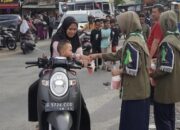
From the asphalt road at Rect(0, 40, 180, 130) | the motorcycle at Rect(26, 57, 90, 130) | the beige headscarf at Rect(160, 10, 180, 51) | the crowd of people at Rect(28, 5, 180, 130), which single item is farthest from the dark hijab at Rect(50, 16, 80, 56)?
the asphalt road at Rect(0, 40, 180, 130)

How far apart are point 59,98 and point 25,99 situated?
563 cm

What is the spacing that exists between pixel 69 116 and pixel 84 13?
24.9 m

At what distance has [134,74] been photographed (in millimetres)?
5445

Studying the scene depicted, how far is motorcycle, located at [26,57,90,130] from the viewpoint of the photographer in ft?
16.7

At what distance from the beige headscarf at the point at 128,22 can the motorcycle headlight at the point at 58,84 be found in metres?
0.90

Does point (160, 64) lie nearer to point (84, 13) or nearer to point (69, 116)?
point (69, 116)

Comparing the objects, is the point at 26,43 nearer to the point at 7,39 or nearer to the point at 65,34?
the point at 7,39

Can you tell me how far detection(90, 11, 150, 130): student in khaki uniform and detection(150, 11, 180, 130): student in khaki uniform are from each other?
0.48 m

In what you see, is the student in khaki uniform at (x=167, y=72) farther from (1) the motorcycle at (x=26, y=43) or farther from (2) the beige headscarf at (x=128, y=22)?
(1) the motorcycle at (x=26, y=43)

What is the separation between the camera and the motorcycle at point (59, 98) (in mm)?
5078

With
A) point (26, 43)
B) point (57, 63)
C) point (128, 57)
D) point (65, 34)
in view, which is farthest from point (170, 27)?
point (26, 43)

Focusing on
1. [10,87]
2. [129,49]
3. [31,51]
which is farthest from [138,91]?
[31,51]

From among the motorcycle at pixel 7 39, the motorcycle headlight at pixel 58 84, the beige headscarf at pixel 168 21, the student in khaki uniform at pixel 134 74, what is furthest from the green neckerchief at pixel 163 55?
the motorcycle at pixel 7 39

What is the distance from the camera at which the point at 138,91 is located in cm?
552
